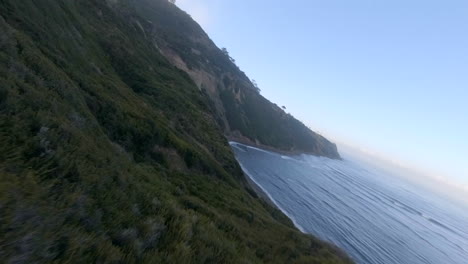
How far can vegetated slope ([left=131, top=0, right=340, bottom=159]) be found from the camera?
90.5 metres

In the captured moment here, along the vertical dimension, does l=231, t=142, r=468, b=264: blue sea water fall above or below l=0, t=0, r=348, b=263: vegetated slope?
below

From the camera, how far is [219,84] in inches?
4065

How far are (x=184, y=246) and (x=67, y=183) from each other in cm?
275

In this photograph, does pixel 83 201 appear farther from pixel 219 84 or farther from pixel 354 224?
pixel 219 84

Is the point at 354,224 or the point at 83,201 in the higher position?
the point at 83,201

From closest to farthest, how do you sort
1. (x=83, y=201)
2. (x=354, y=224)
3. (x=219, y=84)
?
(x=83, y=201) < (x=354, y=224) < (x=219, y=84)

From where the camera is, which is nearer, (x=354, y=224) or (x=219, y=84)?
(x=354, y=224)

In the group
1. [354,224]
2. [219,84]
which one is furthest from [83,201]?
[219,84]

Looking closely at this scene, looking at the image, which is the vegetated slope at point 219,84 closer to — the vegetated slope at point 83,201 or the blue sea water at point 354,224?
the blue sea water at point 354,224

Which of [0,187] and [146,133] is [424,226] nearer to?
[146,133]

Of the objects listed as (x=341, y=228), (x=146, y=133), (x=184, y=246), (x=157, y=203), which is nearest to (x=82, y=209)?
(x=184, y=246)

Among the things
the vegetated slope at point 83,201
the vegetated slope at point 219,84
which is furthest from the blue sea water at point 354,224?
the vegetated slope at point 83,201

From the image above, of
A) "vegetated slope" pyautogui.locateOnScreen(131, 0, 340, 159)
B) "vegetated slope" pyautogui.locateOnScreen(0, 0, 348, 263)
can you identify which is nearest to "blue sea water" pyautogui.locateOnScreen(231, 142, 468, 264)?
"vegetated slope" pyautogui.locateOnScreen(131, 0, 340, 159)

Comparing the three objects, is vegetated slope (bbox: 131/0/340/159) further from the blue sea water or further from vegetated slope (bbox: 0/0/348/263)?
vegetated slope (bbox: 0/0/348/263)
